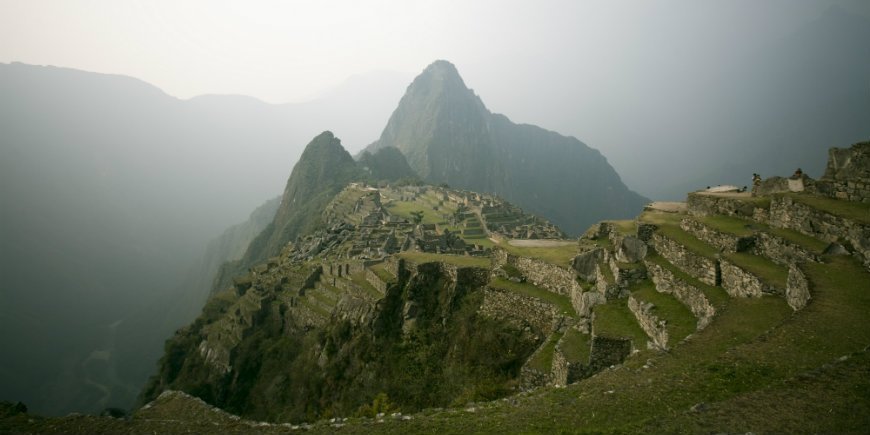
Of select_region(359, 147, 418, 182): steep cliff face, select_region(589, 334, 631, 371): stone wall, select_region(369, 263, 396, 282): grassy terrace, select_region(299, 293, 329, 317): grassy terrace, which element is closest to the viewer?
select_region(589, 334, 631, 371): stone wall

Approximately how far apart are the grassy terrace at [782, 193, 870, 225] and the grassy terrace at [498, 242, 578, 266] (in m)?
6.48

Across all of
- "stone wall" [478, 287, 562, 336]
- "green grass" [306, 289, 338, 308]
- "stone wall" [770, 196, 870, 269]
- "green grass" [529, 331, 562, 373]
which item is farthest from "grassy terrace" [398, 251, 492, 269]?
"stone wall" [770, 196, 870, 269]

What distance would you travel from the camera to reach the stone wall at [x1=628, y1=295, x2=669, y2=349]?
31.0 feet

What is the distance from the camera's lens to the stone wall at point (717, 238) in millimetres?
10914

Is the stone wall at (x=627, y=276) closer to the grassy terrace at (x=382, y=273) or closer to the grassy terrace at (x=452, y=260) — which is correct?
the grassy terrace at (x=452, y=260)

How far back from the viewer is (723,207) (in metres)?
13.5

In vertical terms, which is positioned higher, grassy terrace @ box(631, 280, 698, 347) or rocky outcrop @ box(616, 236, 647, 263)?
rocky outcrop @ box(616, 236, 647, 263)

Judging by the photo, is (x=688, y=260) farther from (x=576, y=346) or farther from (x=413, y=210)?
(x=413, y=210)

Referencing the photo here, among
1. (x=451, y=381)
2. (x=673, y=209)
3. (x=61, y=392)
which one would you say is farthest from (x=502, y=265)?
(x=61, y=392)

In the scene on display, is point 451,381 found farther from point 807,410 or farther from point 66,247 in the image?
point 66,247

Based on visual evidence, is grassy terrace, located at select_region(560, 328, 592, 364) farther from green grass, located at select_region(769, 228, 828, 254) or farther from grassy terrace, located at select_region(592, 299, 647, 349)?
green grass, located at select_region(769, 228, 828, 254)

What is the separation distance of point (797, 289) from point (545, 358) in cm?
583

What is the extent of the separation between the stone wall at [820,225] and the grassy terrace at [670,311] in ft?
11.2

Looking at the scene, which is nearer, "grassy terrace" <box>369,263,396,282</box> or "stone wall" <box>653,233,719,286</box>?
"stone wall" <box>653,233,719,286</box>
